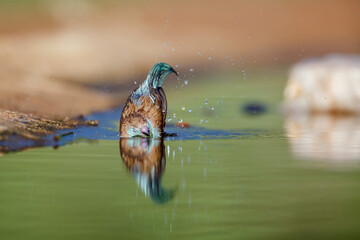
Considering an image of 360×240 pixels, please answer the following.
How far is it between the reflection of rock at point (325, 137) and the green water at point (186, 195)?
0.12m

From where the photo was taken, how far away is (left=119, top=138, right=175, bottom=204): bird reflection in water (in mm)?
3982

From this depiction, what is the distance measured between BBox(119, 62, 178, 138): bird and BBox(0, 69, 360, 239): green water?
51 centimetres

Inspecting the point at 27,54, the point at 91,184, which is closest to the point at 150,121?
the point at 91,184

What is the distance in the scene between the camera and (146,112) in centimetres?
672

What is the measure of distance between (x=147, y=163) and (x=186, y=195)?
1.19 m

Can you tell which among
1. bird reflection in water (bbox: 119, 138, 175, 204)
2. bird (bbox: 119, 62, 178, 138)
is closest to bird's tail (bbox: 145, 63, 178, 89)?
bird (bbox: 119, 62, 178, 138)

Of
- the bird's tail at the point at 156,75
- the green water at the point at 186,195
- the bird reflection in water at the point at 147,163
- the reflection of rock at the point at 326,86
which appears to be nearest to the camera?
the green water at the point at 186,195

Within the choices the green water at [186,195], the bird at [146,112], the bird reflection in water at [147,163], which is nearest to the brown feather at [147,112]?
the bird at [146,112]

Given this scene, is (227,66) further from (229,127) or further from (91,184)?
(91,184)

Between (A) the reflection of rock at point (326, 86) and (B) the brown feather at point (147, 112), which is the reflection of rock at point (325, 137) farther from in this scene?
(B) the brown feather at point (147, 112)

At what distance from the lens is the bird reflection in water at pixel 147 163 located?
3.98 metres

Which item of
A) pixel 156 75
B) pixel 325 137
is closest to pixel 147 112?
pixel 156 75

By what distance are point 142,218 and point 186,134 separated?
3.92 metres

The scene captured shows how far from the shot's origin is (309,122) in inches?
345
